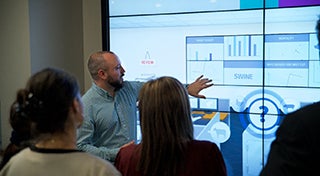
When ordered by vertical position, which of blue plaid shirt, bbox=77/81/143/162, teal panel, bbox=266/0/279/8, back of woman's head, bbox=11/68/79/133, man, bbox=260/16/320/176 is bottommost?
blue plaid shirt, bbox=77/81/143/162

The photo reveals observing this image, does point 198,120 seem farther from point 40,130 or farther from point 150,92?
point 40,130

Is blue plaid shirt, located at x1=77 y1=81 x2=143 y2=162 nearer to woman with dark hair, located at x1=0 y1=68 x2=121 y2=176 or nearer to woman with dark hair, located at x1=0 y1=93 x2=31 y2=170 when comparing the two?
woman with dark hair, located at x1=0 y1=93 x2=31 y2=170

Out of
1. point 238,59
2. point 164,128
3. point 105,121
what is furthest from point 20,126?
point 238,59

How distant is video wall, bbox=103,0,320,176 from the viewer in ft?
9.94

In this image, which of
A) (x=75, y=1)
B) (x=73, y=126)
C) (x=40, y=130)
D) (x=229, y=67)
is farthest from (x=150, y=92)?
(x=75, y=1)

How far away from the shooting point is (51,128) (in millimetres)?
1344

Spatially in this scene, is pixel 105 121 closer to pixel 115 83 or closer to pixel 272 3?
pixel 115 83

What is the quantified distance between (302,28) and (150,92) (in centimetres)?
181

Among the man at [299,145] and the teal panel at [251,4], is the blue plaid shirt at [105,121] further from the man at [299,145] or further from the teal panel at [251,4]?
the man at [299,145]

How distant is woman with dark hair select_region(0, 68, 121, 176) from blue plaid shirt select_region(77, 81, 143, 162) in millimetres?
1210

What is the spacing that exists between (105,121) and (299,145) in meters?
1.76

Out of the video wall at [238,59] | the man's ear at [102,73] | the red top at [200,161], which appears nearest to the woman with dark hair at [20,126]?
the red top at [200,161]

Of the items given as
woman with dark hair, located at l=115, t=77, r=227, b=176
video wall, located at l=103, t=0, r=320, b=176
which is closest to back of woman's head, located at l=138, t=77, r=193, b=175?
woman with dark hair, located at l=115, t=77, r=227, b=176

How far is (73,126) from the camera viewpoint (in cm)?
139
